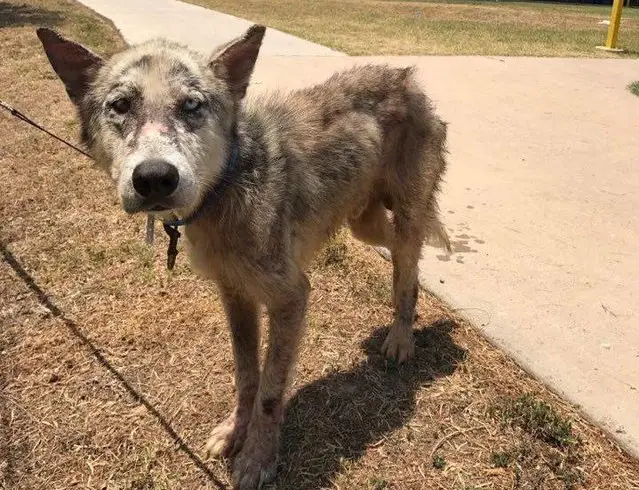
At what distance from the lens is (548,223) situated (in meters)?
5.42

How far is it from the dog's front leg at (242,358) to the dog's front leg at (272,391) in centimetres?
18

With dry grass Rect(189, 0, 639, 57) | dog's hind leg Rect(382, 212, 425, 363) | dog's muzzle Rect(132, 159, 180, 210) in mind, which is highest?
dog's muzzle Rect(132, 159, 180, 210)

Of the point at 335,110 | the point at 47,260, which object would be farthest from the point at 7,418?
the point at 335,110

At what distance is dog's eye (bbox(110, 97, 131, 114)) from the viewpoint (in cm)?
262

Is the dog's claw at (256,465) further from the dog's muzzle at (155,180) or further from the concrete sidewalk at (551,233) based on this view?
the concrete sidewalk at (551,233)

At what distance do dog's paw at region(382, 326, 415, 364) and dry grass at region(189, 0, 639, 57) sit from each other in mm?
9731

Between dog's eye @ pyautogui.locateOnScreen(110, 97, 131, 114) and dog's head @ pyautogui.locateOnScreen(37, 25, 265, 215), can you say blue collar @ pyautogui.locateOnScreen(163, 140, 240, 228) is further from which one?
dog's eye @ pyautogui.locateOnScreen(110, 97, 131, 114)

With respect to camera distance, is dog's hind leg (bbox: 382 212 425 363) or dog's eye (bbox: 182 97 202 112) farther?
dog's hind leg (bbox: 382 212 425 363)

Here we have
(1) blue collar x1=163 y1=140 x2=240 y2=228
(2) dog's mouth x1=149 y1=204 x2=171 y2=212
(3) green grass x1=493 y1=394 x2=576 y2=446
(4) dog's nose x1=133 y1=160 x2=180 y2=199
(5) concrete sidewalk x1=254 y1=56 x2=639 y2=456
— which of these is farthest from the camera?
(5) concrete sidewalk x1=254 y1=56 x2=639 y2=456

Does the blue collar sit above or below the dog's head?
below

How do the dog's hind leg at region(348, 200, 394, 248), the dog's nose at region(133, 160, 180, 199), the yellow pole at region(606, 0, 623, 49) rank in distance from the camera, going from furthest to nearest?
1. the yellow pole at region(606, 0, 623, 49)
2. the dog's hind leg at region(348, 200, 394, 248)
3. the dog's nose at region(133, 160, 180, 199)

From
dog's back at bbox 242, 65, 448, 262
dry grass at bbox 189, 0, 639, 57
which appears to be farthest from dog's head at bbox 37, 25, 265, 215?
dry grass at bbox 189, 0, 639, 57

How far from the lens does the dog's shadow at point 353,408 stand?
313 cm

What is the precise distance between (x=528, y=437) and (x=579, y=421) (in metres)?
0.31
